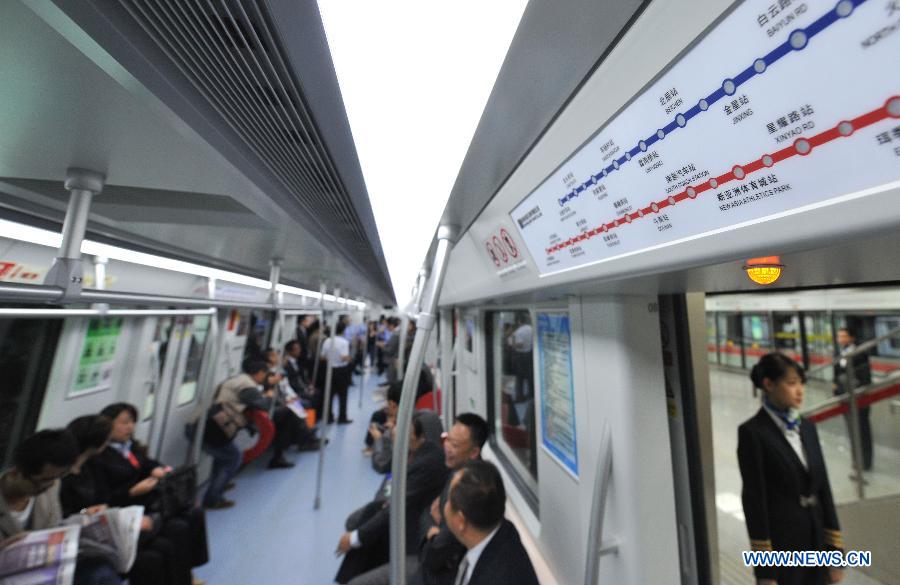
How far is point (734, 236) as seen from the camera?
522 mm

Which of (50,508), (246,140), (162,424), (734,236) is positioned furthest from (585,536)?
(162,424)

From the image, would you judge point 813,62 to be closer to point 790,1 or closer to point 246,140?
point 790,1

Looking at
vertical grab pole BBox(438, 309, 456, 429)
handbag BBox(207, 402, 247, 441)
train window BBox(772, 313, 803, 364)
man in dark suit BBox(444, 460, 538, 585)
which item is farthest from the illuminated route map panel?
train window BBox(772, 313, 803, 364)

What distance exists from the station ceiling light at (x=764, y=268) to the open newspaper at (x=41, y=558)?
2.67 m

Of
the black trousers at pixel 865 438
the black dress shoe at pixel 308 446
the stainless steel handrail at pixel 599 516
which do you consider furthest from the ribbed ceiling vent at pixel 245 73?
the black trousers at pixel 865 438

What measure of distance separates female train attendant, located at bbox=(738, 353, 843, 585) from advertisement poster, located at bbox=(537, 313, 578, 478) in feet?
3.22

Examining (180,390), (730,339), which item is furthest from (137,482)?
(730,339)

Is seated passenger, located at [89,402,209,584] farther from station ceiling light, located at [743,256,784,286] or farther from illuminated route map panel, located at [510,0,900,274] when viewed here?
station ceiling light, located at [743,256,784,286]

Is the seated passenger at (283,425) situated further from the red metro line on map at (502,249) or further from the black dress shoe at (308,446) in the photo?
the red metro line on map at (502,249)

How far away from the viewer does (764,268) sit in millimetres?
625

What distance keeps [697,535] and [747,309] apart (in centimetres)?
787

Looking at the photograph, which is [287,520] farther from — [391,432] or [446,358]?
[446,358]

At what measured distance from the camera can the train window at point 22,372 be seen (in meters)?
2.15

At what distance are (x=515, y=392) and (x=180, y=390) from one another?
3.84 meters
